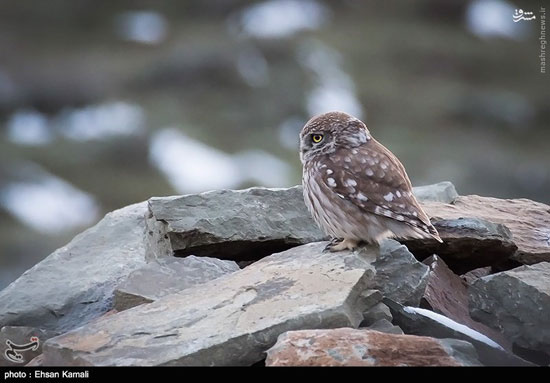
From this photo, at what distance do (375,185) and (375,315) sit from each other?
95 centimetres

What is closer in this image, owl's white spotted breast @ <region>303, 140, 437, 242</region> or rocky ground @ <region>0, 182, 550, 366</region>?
rocky ground @ <region>0, 182, 550, 366</region>

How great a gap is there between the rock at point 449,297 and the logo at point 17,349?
2.09 meters

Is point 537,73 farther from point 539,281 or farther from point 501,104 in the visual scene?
point 539,281

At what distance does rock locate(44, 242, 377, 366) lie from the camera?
4695mm

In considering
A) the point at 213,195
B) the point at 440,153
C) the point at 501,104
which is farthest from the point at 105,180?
the point at 213,195

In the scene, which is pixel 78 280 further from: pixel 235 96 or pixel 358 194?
pixel 235 96

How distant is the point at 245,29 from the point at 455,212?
22230 mm

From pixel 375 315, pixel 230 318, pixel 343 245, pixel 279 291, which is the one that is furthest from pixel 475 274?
pixel 230 318

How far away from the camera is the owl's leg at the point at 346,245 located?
583 cm

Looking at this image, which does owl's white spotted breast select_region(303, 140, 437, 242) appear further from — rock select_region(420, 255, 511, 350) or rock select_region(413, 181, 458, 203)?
rock select_region(413, 181, 458, 203)

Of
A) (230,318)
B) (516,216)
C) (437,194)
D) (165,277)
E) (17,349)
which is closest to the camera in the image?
(230,318)

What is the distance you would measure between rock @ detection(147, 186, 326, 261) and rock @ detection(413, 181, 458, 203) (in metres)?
1.14

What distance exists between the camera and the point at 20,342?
218 inches

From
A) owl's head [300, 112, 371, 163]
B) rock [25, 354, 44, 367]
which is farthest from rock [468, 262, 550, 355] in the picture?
rock [25, 354, 44, 367]
